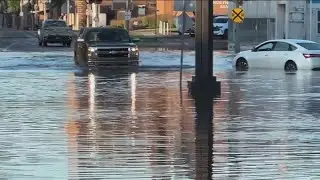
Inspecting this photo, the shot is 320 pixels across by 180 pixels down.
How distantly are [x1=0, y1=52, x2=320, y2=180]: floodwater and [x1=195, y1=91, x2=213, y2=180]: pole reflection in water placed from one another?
0.05 feet

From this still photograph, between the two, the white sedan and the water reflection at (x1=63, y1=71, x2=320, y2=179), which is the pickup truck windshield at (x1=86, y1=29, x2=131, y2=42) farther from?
the water reflection at (x1=63, y1=71, x2=320, y2=179)

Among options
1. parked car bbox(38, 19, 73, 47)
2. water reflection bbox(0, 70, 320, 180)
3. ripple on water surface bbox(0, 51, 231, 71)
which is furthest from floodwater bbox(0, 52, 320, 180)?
parked car bbox(38, 19, 73, 47)

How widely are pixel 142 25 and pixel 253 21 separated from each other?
1699 inches

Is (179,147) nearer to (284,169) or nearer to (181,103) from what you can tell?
(284,169)

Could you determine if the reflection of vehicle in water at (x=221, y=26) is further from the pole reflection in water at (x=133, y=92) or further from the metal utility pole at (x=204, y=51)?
the metal utility pole at (x=204, y=51)

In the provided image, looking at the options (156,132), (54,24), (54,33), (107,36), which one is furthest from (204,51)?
(54,24)

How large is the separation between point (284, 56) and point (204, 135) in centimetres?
2056

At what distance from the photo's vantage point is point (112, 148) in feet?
41.3

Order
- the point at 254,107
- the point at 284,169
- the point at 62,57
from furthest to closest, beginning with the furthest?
the point at 62,57
the point at 254,107
the point at 284,169

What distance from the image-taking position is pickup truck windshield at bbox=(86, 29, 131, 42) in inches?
A: 1353

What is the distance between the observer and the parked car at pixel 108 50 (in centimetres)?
3347

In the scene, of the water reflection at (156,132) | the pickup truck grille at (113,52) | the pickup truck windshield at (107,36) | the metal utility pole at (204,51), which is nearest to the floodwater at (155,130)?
the water reflection at (156,132)

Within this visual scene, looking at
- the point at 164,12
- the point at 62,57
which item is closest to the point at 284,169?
the point at 62,57

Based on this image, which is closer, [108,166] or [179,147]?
[108,166]
